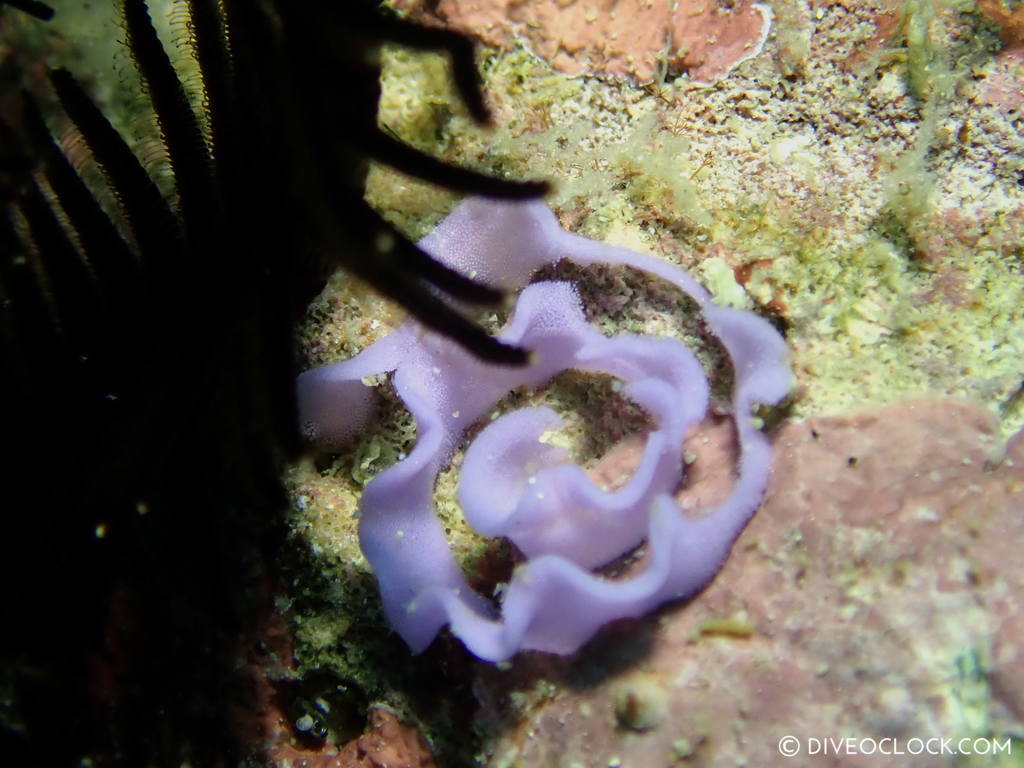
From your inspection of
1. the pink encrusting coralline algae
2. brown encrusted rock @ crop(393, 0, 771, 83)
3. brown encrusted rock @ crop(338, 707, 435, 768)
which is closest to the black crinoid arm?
the pink encrusting coralline algae

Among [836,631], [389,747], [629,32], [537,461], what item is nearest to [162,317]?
[537,461]

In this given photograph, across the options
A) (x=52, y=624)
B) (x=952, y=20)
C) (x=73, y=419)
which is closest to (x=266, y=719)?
(x=52, y=624)

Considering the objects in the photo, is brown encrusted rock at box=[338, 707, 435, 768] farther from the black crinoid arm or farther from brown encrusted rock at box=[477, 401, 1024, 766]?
the black crinoid arm

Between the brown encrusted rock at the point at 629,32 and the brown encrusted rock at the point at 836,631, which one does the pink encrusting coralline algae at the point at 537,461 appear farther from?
the brown encrusted rock at the point at 629,32

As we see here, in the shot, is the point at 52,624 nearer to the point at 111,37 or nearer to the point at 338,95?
the point at 338,95

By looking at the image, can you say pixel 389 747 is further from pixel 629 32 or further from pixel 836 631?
pixel 629 32

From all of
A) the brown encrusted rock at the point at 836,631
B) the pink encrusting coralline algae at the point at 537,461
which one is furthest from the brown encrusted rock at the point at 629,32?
the brown encrusted rock at the point at 836,631
